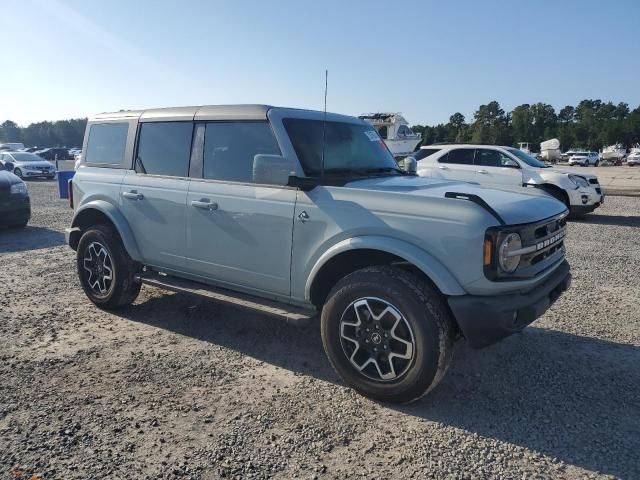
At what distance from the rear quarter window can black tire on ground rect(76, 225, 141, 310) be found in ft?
2.43

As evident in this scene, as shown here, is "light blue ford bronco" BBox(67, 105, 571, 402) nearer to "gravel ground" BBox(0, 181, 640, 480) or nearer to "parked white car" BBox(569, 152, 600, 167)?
"gravel ground" BBox(0, 181, 640, 480)

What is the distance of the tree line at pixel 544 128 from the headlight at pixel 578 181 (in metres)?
71.8

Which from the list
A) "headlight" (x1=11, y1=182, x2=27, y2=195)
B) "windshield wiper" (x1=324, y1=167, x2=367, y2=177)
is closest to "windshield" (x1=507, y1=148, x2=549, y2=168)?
"windshield wiper" (x1=324, y1=167, x2=367, y2=177)

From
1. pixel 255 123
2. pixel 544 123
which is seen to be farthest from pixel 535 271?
pixel 544 123

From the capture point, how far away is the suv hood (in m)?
3.34

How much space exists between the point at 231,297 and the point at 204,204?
83cm

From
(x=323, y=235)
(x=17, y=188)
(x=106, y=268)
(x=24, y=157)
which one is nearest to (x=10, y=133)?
(x=24, y=157)

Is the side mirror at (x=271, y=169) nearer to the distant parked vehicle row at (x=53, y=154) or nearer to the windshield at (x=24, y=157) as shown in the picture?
the windshield at (x=24, y=157)

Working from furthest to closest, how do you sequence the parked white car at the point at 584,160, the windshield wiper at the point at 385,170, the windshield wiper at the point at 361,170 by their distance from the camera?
the parked white car at the point at 584,160
the windshield wiper at the point at 385,170
the windshield wiper at the point at 361,170

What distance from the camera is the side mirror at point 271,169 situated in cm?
363

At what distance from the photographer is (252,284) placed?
13.7 feet

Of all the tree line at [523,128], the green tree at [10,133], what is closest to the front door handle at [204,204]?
the tree line at [523,128]

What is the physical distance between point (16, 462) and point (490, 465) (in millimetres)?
2612

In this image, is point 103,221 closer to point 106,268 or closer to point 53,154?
point 106,268
